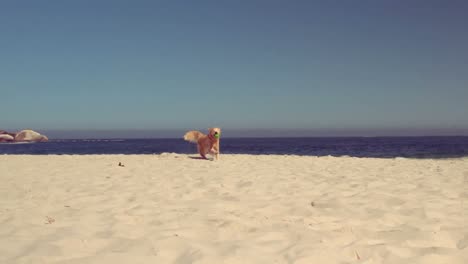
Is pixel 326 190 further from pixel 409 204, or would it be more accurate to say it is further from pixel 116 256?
pixel 116 256

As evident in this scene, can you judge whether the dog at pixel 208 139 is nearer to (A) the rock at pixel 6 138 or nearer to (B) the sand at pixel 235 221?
(B) the sand at pixel 235 221

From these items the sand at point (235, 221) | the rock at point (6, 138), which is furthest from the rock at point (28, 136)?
the sand at point (235, 221)

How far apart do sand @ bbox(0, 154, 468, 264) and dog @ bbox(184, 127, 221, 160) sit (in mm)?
3935

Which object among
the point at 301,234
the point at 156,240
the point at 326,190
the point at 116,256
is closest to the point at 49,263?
the point at 116,256

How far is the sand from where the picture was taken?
212 cm

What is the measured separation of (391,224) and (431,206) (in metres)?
0.79

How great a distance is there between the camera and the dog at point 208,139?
28.6ft

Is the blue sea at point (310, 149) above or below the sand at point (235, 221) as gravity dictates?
below

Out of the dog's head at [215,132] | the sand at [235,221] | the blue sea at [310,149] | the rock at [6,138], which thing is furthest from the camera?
the rock at [6,138]

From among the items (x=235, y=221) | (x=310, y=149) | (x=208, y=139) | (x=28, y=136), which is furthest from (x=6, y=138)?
(x=235, y=221)

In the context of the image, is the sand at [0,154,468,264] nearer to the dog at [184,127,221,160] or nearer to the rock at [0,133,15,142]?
the dog at [184,127,221,160]

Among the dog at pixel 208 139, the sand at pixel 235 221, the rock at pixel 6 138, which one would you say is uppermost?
the dog at pixel 208 139

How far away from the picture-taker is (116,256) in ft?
6.73

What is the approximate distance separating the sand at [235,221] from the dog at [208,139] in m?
3.94
